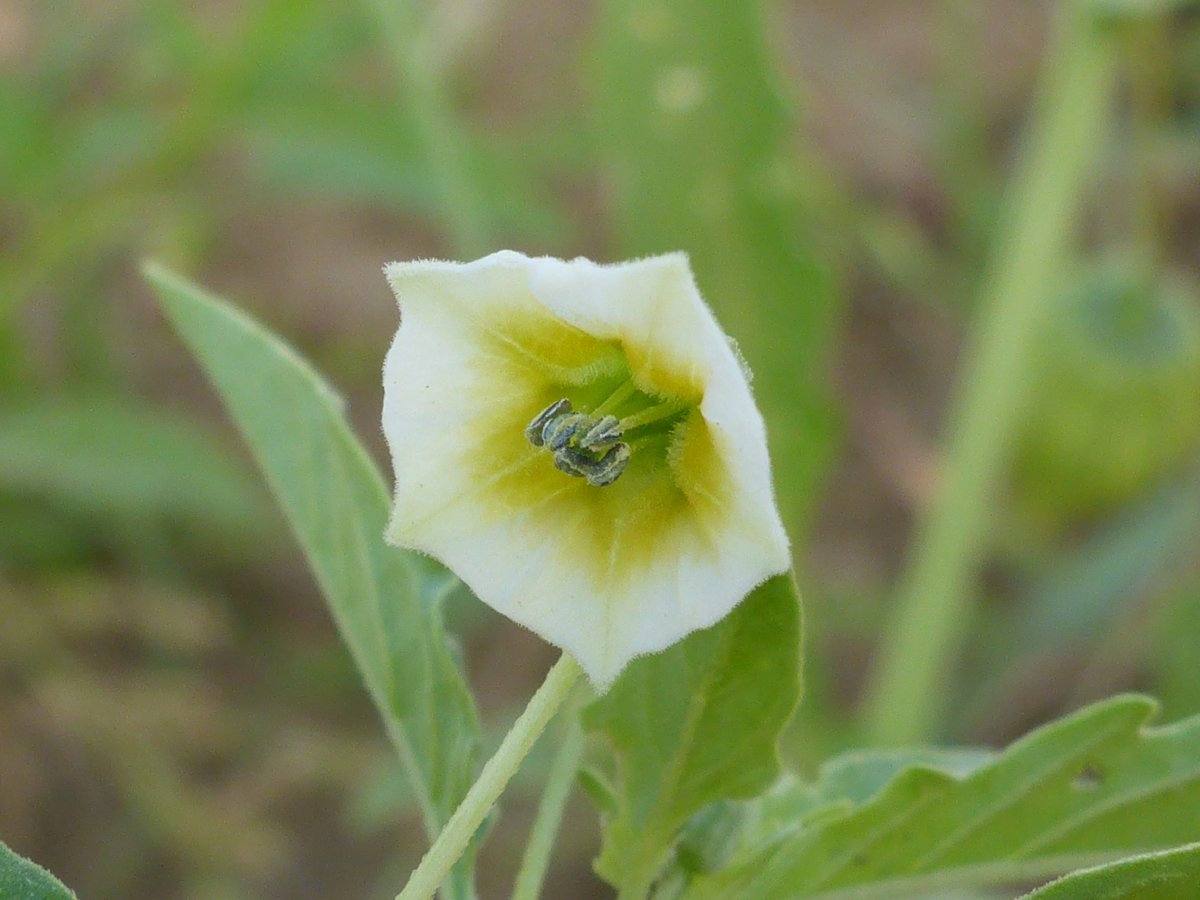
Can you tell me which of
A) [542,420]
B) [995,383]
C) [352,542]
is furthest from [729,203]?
[542,420]

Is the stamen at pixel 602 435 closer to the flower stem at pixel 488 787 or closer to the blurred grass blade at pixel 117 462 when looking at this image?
the flower stem at pixel 488 787

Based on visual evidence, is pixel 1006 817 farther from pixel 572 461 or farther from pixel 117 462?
pixel 117 462

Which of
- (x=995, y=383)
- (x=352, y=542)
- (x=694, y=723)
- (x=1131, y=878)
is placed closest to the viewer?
(x=1131, y=878)

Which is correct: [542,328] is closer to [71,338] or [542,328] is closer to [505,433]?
[505,433]

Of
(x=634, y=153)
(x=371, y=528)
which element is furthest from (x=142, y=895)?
(x=371, y=528)

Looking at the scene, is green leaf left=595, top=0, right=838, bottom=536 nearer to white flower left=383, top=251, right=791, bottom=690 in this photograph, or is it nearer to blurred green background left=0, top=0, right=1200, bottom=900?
blurred green background left=0, top=0, right=1200, bottom=900
